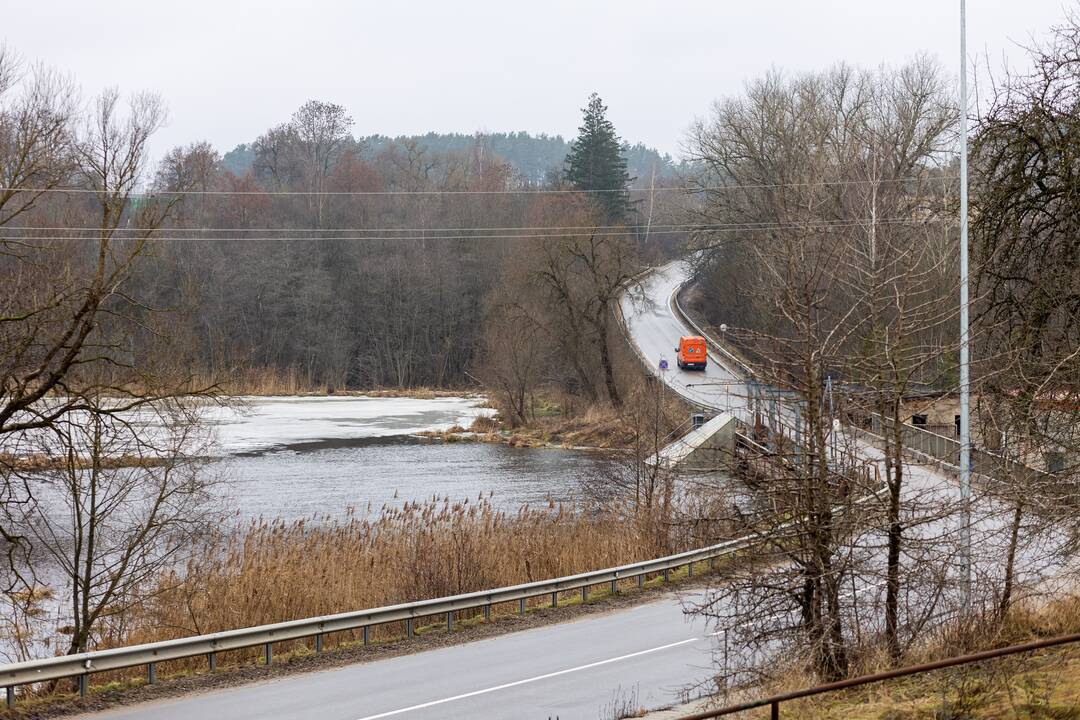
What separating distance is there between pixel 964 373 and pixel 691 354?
58.2 m

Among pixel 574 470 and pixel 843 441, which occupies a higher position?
pixel 843 441

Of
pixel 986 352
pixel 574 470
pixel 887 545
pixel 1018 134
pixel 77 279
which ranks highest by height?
pixel 1018 134

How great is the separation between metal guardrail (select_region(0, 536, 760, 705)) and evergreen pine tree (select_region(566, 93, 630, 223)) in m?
83.0

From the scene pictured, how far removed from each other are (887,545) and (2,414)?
1559 cm

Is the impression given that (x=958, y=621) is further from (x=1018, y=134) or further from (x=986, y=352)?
(x=1018, y=134)

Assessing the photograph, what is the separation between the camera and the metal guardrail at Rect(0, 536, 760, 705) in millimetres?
13883

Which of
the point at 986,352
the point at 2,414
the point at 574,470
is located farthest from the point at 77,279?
the point at 574,470

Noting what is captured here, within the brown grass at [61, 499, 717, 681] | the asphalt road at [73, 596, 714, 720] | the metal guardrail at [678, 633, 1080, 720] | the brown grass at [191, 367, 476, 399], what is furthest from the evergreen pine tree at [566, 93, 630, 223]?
the metal guardrail at [678, 633, 1080, 720]

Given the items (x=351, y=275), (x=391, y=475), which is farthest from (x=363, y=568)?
(x=351, y=275)

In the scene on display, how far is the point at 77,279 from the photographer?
2128 centimetres

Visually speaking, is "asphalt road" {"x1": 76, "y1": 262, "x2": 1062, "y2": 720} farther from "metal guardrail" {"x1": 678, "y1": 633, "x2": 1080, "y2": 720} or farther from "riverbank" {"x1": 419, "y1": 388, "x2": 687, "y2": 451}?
"riverbank" {"x1": 419, "y1": 388, "x2": 687, "y2": 451}

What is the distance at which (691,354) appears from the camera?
7406 centimetres

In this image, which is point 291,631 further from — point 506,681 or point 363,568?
point 363,568

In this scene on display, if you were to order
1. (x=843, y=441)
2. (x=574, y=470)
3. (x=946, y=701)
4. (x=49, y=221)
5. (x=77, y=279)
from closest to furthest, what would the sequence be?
1. (x=946, y=701)
2. (x=843, y=441)
3. (x=77, y=279)
4. (x=49, y=221)
5. (x=574, y=470)
